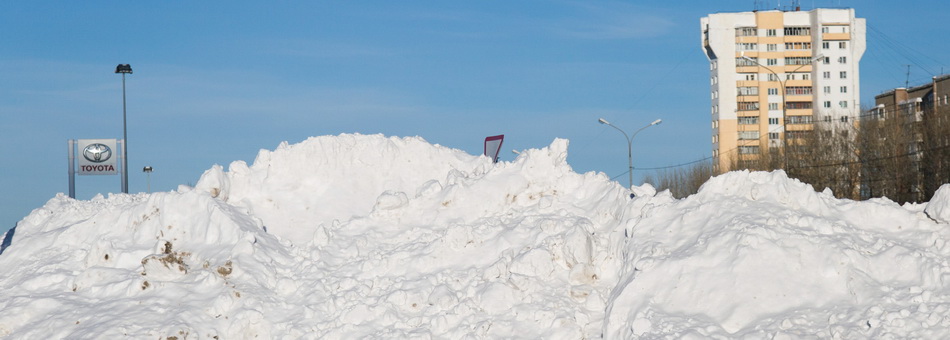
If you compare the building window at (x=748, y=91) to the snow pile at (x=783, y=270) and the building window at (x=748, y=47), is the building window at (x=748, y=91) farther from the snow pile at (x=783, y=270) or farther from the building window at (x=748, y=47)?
the snow pile at (x=783, y=270)

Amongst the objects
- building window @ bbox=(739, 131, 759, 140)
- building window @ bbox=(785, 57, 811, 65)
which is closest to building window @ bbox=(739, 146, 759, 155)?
building window @ bbox=(739, 131, 759, 140)

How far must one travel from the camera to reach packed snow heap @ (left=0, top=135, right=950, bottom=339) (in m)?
13.2

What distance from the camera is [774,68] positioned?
94625 mm

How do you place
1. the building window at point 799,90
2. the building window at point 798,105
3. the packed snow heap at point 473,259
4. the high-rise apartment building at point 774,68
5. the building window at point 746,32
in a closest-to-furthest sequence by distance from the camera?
the packed snow heap at point 473,259 → the high-rise apartment building at point 774,68 → the building window at point 746,32 → the building window at point 798,105 → the building window at point 799,90

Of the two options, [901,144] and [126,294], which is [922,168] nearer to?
[901,144]

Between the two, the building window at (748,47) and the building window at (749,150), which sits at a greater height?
the building window at (748,47)

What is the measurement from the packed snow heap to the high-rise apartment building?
76196 millimetres

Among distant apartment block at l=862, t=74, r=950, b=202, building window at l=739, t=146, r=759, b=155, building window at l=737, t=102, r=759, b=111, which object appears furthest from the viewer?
building window at l=737, t=102, r=759, b=111

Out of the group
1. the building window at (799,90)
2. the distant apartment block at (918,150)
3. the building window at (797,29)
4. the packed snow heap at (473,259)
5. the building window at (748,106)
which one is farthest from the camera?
the building window at (799,90)

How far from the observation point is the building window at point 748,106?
305 ft

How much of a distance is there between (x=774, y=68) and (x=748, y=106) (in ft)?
15.5

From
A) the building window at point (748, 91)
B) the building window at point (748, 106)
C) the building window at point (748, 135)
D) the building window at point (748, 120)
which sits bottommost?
the building window at point (748, 135)

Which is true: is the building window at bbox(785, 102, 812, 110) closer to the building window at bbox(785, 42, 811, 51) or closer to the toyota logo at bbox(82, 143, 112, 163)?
the building window at bbox(785, 42, 811, 51)

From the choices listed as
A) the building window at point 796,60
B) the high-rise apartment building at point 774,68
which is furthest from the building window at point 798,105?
the building window at point 796,60
